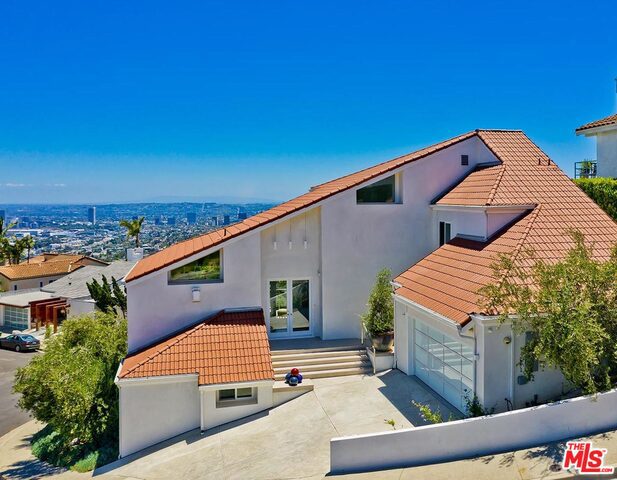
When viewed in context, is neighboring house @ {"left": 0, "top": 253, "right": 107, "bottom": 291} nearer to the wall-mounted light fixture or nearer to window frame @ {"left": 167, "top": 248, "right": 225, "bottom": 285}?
window frame @ {"left": 167, "top": 248, "right": 225, "bottom": 285}

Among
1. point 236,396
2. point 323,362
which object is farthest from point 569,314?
point 236,396

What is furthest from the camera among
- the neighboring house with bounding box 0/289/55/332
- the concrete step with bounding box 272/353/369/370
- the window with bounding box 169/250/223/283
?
the neighboring house with bounding box 0/289/55/332

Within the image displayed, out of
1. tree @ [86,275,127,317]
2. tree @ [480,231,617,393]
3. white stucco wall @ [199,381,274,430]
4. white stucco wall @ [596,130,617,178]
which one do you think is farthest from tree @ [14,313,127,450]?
white stucco wall @ [596,130,617,178]

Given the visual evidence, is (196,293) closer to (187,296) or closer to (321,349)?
(187,296)

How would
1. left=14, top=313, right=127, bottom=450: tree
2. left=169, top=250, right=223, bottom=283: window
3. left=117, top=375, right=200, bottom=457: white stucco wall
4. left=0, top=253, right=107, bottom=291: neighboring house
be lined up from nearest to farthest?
left=117, top=375, right=200, bottom=457: white stucco wall → left=14, top=313, right=127, bottom=450: tree → left=169, top=250, right=223, bottom=283: window → left=0, top=253, right=107, bottom=291: neighboring house

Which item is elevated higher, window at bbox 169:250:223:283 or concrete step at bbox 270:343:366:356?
window at bbox 169:250:223:283
